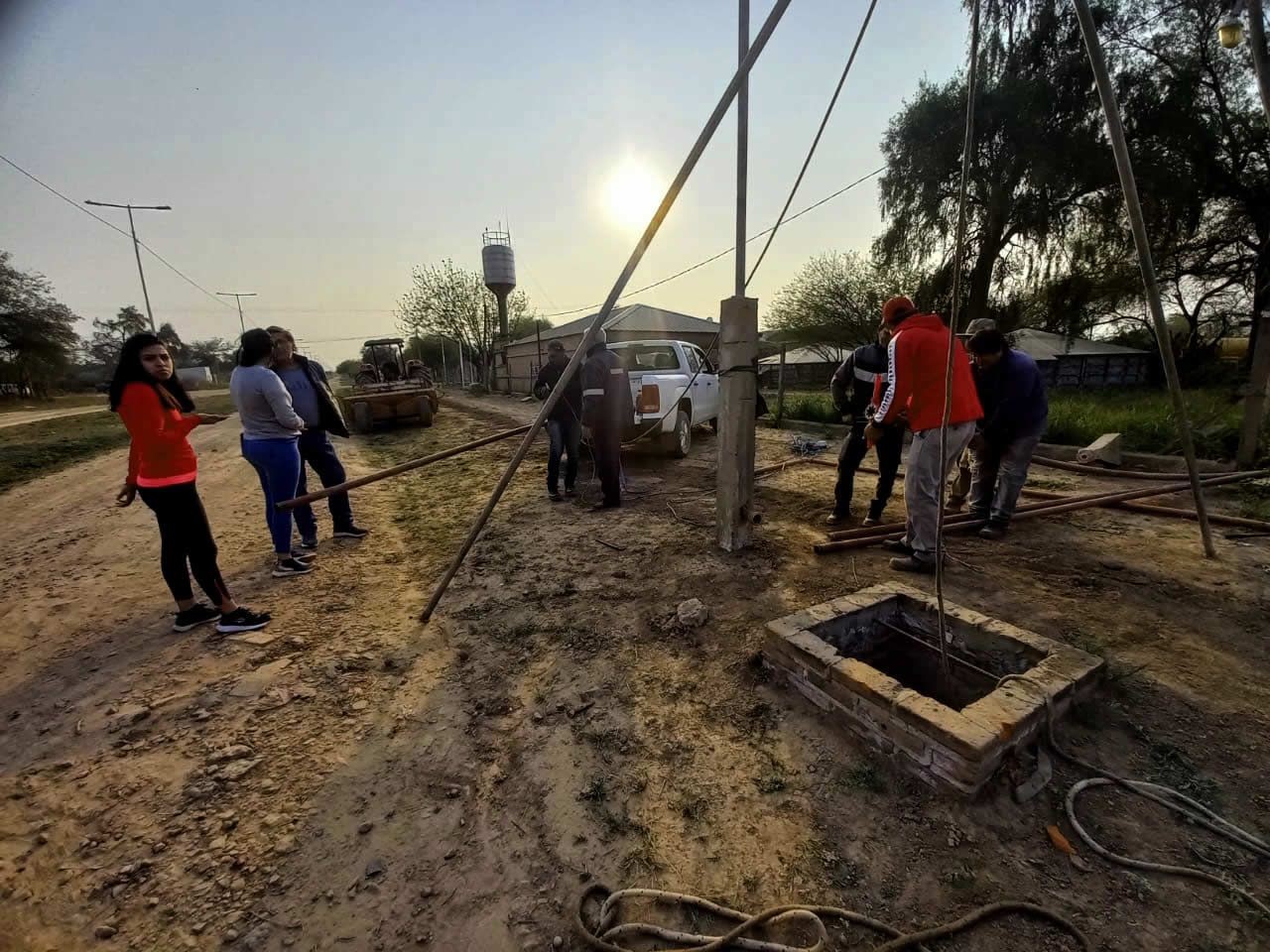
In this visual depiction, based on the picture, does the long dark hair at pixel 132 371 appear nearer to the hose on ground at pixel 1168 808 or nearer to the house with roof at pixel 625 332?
the hose on ground at pixel 1168 808

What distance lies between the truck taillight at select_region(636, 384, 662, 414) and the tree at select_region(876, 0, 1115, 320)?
12.3m

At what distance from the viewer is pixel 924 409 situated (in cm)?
329

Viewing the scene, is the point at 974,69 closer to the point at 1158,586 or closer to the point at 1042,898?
the point at 1042,898

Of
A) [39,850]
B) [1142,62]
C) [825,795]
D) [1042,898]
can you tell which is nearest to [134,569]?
[39,850]

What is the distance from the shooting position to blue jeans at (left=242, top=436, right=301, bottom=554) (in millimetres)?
3623

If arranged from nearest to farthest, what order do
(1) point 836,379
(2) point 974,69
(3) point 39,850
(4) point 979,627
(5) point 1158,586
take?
1. (3) point 39,850
2. (2) point 974,69
3. (4) point 979,627
4. (5) point 1158,586
5. (1) point 836,379

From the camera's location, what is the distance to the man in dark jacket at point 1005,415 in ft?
12.8

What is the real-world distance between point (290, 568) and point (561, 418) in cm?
280

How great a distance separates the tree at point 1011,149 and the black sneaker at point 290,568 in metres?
16.6

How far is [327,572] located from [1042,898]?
4.37m

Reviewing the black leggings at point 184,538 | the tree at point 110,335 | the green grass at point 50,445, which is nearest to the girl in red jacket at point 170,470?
the black leggings at point 184,538

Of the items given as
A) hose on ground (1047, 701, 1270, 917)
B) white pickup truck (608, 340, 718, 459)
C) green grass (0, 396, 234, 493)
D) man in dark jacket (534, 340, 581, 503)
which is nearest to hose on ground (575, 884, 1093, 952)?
hose on ground (1047, 701, 1270, 917)

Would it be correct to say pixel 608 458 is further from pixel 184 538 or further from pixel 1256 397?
pixel 1256 397

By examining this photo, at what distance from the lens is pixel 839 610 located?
2.64 m
